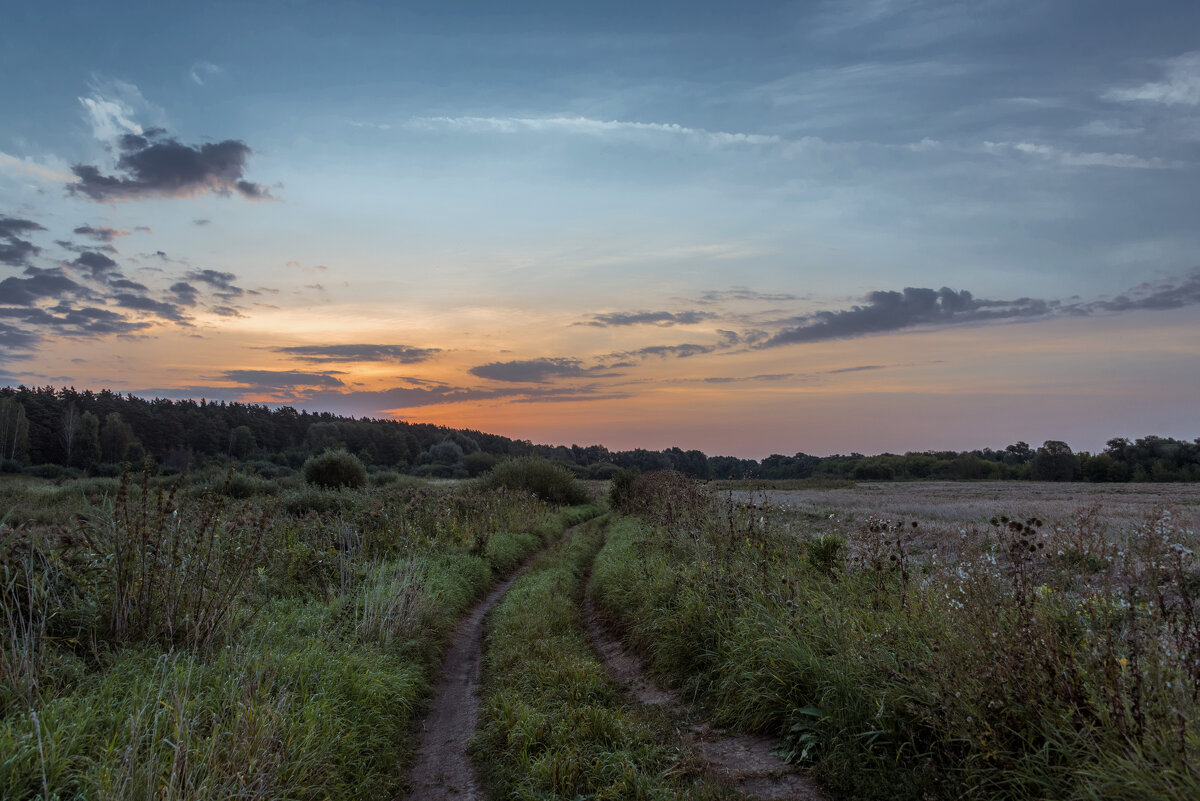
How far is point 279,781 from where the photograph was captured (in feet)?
14.2

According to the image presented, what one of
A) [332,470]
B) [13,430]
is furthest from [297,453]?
[332,470]

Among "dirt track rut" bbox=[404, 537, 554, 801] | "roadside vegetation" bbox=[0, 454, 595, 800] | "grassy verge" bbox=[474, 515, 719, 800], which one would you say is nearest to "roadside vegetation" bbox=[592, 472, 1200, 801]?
"grassy verge" bbox=[474, 515, 719, 800]

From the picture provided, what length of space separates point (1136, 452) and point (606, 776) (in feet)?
236

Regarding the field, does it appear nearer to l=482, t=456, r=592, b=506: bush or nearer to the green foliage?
the green foliage

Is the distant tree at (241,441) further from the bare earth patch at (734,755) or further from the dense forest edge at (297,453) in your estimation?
the bare earth patch at (734,755)

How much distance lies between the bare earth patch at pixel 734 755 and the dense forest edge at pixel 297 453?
45451 mm

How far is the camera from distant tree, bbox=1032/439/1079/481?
59594 mm

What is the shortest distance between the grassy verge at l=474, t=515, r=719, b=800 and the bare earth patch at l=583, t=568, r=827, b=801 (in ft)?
0.86

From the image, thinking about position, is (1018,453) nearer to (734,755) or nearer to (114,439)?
(734,755)

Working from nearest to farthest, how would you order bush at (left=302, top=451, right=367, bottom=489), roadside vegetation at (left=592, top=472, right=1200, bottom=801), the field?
1. roadside vegetation at (left=592, top=472, right=1200, bottom=801)
2. the field
3. bush at (left=302, top=451, right=367, bottom=489)

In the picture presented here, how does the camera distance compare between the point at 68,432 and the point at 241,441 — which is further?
the point at 241,441

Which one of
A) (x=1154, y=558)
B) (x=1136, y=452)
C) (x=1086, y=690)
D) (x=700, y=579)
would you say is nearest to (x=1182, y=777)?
(x=1086, y=690)

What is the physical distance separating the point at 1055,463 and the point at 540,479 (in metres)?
52.9

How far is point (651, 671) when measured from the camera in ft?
24.6
